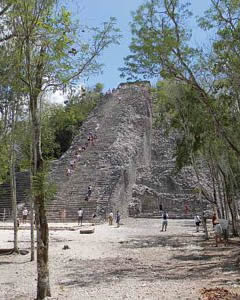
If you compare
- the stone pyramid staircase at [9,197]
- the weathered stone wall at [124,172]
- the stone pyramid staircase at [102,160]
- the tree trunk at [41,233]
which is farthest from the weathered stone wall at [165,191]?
the tree trunk at [41,233]

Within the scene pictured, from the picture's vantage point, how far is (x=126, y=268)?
38.9 ft

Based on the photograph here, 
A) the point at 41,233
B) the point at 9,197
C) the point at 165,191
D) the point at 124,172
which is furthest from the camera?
the point at 165,191

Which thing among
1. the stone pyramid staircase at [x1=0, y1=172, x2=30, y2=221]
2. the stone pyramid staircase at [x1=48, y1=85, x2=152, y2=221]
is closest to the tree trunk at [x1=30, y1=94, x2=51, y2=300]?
the stone pyramid staircase at [x1=48, y1=85, x2=152, y2=221]

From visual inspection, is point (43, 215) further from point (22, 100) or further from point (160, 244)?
point (160, 244)

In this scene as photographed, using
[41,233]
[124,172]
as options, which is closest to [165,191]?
[124,172]

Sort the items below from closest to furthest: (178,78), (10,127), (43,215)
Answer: (43,215)
(178,78)
(10,127)

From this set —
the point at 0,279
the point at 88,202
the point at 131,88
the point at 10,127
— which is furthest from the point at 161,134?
the point at 0,279

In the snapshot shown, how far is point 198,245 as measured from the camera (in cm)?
1697

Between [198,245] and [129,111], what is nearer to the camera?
[198,245]

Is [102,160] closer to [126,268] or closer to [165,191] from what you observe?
[165,191]

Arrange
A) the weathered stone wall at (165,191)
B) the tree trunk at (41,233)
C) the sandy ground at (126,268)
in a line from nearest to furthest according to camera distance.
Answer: the tree trunk at (41,233) → the sandy ground at (126,268) → the weathered stone wall at (165,191)

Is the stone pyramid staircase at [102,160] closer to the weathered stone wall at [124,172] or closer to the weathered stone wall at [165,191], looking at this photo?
the weathered stone wall at [124,172]

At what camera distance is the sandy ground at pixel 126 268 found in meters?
9.01

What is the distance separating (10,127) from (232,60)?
6637 mm
